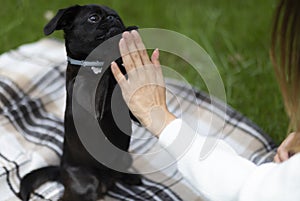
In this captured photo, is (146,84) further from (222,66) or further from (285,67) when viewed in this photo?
(222,66)

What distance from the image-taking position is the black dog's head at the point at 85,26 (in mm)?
1962

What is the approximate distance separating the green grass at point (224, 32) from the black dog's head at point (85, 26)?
122 cm

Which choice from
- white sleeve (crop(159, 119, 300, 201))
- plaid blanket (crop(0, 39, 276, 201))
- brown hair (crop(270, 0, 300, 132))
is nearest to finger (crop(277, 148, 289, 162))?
white sleeve (crop(159, 119, 300, 201))

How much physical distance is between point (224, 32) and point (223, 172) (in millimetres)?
2221

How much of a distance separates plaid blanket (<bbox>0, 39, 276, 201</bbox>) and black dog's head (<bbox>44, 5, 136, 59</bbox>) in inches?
26.2

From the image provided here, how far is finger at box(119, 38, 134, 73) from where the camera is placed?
1.91 metres

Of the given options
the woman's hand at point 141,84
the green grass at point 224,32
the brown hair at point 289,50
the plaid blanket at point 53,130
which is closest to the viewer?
the brown hair at point 289,50

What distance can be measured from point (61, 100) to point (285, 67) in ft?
4.92

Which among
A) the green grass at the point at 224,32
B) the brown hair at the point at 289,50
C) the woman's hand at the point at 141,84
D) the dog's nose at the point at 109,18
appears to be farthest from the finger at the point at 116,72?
the green grass at the point at 224,32

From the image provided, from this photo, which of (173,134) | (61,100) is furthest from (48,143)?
(173,134)

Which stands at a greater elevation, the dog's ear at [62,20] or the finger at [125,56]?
the dog's ear at [62,20]

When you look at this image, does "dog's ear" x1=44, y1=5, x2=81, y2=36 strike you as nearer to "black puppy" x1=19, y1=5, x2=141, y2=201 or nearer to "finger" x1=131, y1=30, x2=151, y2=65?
"black puppy" x1=19, y1=5, x2=141, y2=201

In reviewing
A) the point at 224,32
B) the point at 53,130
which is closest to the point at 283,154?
the point at 53,130

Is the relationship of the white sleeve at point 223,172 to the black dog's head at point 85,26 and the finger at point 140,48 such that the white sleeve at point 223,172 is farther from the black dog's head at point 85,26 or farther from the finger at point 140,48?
the black dog's head at point 85,26
